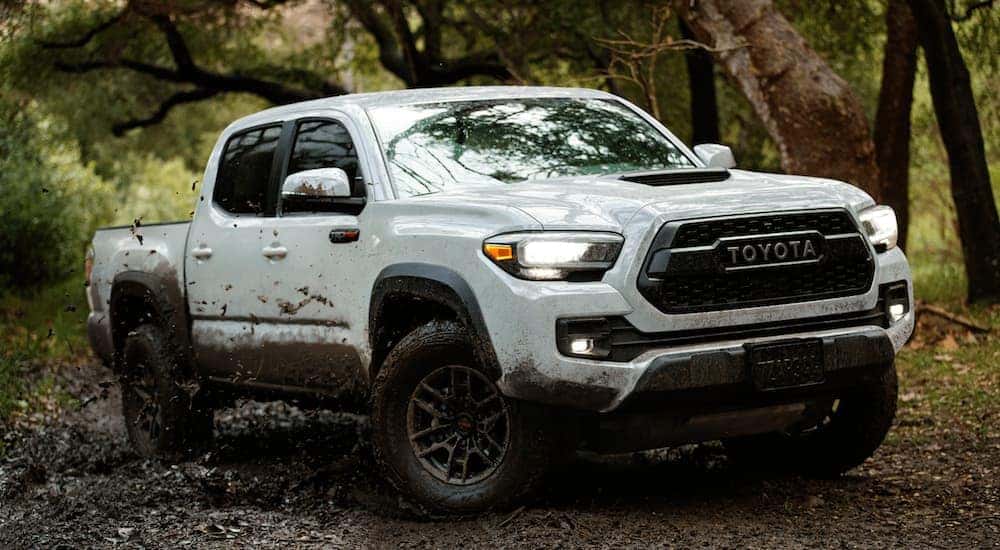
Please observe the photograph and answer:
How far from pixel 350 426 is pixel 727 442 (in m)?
3.11

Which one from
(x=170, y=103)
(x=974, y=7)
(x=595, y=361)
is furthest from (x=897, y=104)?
(x=170, y=103)

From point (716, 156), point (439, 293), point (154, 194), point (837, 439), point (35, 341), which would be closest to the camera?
point (439, 293)

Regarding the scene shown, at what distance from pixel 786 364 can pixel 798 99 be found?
220 inches

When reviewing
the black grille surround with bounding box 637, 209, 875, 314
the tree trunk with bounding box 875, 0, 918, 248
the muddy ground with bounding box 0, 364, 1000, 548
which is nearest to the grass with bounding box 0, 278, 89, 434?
the muddy ground with bounding box 0, 364, 1000, 548

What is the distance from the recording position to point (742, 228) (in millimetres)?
5375

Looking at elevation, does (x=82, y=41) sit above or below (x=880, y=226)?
above

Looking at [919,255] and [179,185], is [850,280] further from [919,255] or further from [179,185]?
[179,185]

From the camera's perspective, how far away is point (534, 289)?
5.17 m

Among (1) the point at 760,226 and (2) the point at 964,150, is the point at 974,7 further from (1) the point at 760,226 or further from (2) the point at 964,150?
(1) the point at 760,226

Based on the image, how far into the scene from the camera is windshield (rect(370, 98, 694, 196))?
6.29 metres

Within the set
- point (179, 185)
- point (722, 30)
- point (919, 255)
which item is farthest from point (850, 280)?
point (179, 185)

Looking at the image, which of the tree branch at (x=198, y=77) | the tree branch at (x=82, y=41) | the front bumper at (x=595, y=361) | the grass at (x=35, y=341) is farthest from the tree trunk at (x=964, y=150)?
the tree branch at (x=82, y=41)

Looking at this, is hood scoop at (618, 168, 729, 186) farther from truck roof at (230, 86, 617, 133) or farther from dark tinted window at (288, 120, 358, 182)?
dark tinted window at (288, 120, 358, 182)

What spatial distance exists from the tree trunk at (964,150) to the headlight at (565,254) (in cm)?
769
